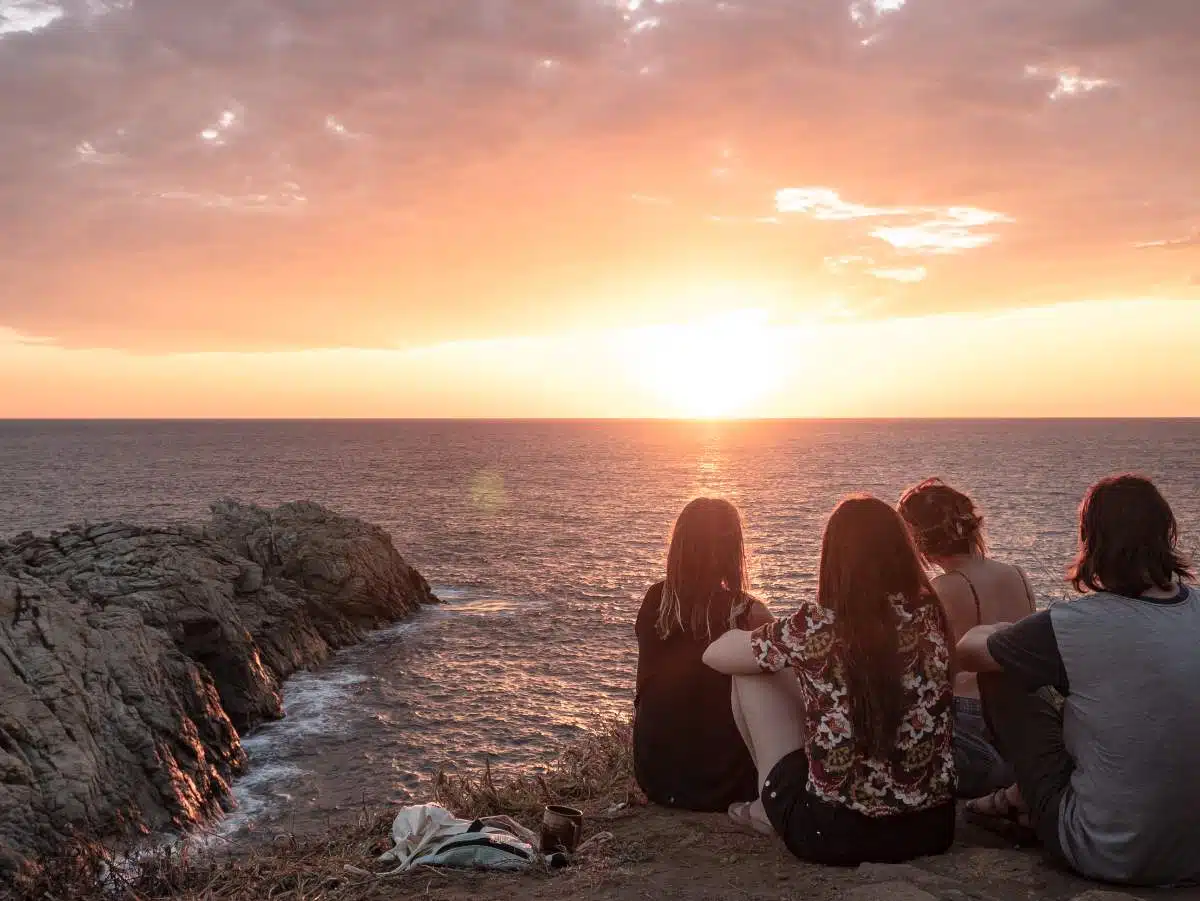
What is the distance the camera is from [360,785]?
49.4 feet

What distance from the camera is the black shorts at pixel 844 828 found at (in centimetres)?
530

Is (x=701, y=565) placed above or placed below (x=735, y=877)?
above

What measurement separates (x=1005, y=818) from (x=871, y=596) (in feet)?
7.38

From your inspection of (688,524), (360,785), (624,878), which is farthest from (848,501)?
(360,785)

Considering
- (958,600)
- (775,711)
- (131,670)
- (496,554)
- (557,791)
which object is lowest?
(496,554)

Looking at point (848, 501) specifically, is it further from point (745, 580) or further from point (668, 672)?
point (668, 672)

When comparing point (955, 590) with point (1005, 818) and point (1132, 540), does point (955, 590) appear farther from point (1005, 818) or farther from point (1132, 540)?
point (1132, 540)

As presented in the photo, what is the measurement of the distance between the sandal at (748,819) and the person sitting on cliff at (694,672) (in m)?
0.27

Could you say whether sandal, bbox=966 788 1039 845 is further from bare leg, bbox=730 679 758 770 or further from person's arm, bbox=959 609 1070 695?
bare leg, bbox=730 679 758 770

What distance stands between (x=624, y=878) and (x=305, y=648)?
60.6 ft

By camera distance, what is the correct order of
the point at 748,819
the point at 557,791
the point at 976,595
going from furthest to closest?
1. the point at 557,791
2. the point at 748,819
3. the point at 976,595

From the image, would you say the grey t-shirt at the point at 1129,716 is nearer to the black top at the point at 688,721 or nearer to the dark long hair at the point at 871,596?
the dark long hair at the point at 871,596

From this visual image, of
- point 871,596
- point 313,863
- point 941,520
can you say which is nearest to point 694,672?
point 941,520

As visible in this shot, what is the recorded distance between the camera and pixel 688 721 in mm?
6668
